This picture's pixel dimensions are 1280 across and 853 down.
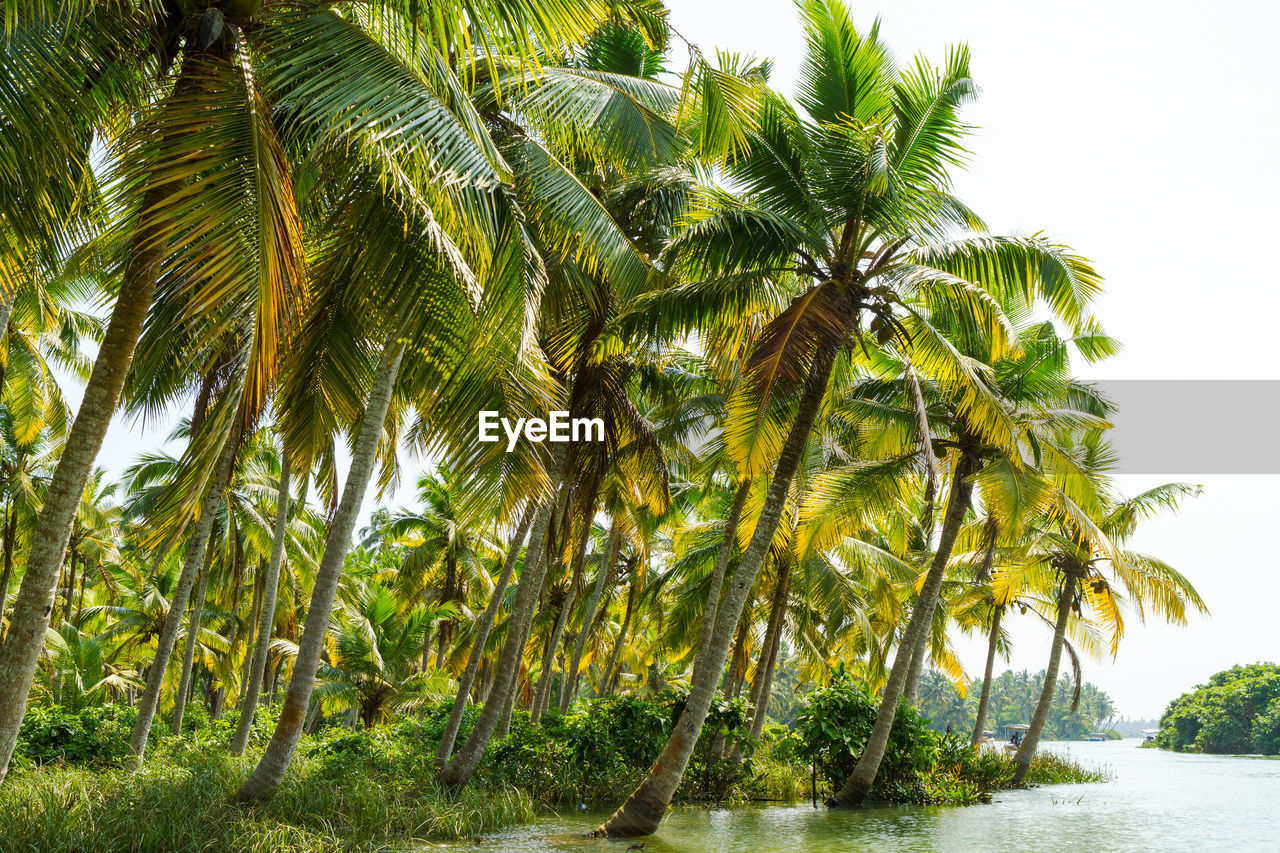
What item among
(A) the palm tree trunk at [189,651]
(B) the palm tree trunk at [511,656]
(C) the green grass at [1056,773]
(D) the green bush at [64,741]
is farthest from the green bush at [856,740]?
(D) the green bush at [64,741]

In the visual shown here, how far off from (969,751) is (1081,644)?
8.72 meters

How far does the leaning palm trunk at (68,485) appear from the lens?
5797 mm

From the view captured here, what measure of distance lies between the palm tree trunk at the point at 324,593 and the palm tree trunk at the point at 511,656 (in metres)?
3.46

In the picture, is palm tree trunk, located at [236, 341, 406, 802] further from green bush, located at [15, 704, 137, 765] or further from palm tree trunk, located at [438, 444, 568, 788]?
green bush, located at [15, 704, 137, 765]

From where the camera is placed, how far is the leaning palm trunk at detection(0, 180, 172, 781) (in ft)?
19.0

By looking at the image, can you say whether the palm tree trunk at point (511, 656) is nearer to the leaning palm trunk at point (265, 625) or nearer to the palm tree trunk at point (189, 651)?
the leaning palm trunk at point (265, 625)

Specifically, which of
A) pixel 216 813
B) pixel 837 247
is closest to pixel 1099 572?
Answer: pixel 837 247

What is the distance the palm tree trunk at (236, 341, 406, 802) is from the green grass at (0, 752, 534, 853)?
0.31 metres

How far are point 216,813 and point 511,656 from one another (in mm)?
5311

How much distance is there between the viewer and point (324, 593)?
954 cm

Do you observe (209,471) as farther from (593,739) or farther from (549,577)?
(549,577)

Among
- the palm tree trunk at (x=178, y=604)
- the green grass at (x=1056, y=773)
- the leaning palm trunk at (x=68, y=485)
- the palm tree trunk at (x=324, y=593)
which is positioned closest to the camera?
the leaning palm trunk at (x=68, y=485)

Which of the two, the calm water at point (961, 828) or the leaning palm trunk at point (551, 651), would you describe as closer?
the calm water at point (961, 828)

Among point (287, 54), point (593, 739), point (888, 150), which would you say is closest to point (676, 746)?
point (593, 739)
